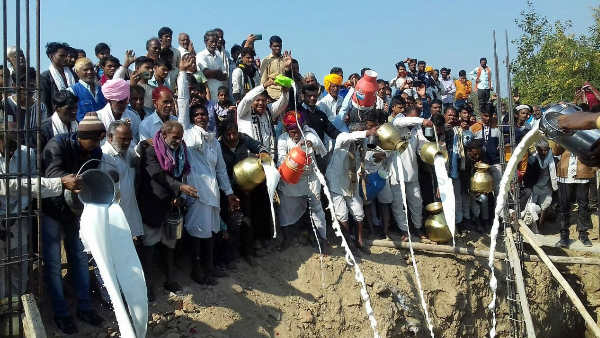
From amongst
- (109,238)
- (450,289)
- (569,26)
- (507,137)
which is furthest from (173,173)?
(569,26)

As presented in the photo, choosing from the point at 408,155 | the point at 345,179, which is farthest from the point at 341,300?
the point at 408,155

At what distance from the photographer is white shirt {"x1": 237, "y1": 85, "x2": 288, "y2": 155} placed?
254 inches

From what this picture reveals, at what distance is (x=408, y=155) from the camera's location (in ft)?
25.8

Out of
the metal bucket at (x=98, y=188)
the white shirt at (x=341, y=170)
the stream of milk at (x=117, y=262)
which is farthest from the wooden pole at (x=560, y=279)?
the metal bucket at (x=98, y=188)

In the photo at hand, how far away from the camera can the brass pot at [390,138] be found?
6.77 meters

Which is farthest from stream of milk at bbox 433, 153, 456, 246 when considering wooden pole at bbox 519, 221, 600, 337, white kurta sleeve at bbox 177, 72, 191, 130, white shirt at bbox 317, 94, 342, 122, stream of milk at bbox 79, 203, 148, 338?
stream of milk at bbox 79, 203, 148, 338

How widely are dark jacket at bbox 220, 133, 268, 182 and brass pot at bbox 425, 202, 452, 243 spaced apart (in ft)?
9.72

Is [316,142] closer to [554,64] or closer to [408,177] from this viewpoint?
[408,177]

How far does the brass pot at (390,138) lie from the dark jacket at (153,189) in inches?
105

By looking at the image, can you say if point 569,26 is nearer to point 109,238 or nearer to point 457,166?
point 457,166

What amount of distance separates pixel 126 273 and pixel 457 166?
578 cm

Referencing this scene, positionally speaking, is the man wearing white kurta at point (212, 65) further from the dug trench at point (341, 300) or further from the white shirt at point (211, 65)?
the dug trench at point (341, 300)

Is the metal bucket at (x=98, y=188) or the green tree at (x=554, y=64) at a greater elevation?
the green tree at (x=554, y=64)

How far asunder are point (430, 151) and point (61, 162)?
16.0 ft
